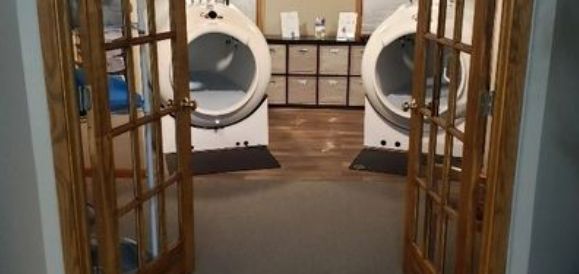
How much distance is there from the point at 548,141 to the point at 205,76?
3936 mm

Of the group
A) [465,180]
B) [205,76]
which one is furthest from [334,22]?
[465,180]

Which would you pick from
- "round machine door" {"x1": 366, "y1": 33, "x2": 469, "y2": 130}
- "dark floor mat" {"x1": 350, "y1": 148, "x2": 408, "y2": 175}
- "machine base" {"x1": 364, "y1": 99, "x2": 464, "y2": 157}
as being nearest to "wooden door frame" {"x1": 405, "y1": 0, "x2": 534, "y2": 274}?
"round machine door" {"x1": 366, "y1": 33, "x2": 469, "y2": 130}

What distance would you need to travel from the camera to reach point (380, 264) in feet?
9.44

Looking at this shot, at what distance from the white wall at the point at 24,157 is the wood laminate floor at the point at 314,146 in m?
2.13

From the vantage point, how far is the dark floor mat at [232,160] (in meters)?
4.28

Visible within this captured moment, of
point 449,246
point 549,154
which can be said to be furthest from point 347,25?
point 549,154

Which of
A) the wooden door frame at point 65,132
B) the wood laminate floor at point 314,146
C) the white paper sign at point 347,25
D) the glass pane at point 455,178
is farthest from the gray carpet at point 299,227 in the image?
the white paper sign at point 347,25

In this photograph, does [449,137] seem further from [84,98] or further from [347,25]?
[347,25]

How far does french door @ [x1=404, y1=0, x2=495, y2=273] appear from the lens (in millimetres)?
1944

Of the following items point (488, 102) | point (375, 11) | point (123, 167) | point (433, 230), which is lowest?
point (433, 230)

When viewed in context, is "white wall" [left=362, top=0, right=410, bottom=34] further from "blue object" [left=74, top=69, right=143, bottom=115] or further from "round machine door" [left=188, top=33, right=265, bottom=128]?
"blue object" [left=74, top=69, right=143, bottom=115]

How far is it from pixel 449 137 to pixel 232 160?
2468mm

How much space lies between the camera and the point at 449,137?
7.32ft

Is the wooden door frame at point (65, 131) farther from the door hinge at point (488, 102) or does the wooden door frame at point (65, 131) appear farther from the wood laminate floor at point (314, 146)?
the wood laminate floor at point (314, 146)
